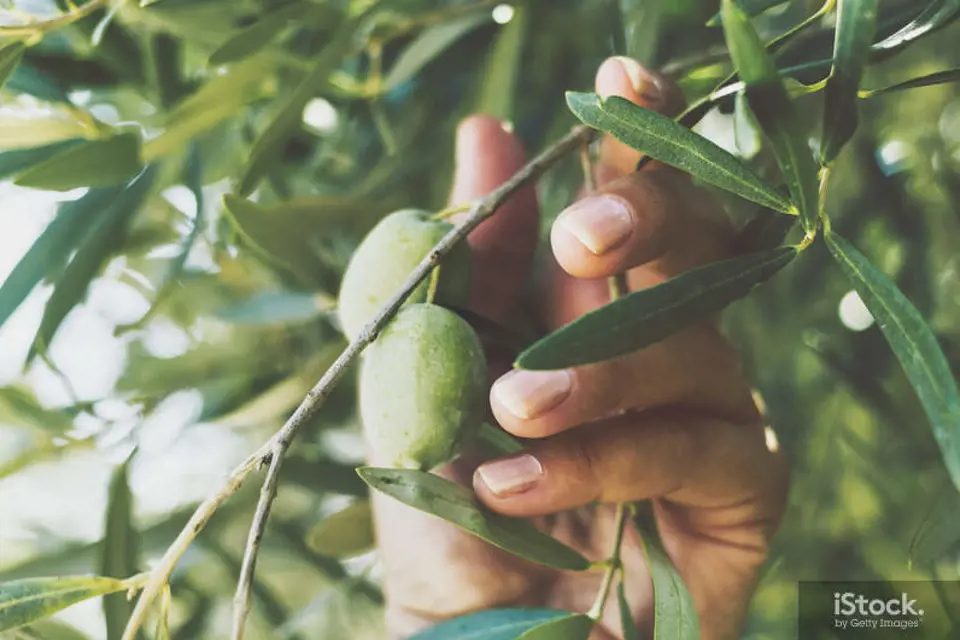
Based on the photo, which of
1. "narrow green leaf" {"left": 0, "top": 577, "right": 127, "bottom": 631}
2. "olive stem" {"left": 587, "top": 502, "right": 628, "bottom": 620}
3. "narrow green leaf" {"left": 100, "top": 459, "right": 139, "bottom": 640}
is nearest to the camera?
"narrow green leaf" {"left": 0, "top": 577, "right": 127, "bottom": 631}

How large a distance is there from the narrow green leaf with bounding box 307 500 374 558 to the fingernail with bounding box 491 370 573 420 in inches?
15.5

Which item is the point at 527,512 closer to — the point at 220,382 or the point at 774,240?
the point at 774,240

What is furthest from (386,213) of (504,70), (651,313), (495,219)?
(651,313)

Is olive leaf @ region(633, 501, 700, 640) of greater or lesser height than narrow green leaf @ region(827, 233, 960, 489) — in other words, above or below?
below

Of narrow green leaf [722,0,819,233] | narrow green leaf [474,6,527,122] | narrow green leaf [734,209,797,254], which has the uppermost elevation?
narrow green leaf [474,6,527,122]

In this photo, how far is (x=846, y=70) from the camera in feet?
1.29

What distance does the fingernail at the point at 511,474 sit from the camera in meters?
0.54

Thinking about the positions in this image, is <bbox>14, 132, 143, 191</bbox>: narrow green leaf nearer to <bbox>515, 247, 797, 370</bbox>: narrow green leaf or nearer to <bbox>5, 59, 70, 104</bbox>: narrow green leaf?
<bbox>5, 59, 70, 104</bbox>: narrow green leaf

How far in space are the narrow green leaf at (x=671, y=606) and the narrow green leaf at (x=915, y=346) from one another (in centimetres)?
20

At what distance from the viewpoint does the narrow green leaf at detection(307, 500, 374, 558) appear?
2.80 ft

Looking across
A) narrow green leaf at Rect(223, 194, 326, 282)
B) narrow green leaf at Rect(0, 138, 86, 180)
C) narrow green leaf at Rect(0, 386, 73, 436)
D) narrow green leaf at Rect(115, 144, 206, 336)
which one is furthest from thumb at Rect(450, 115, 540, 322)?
narrow green leaf at Rect(0, 386, 73, 436)

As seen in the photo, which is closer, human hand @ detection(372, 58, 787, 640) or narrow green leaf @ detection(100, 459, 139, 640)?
human hand @ detection(372, 58, 787, 640)

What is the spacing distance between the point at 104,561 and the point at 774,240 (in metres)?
0.56

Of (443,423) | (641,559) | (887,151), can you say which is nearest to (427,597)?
(641,559)
